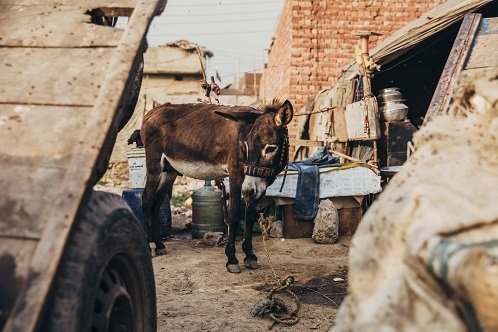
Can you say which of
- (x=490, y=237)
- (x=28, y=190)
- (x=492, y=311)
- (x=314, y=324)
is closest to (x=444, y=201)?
(x=490, y=237)

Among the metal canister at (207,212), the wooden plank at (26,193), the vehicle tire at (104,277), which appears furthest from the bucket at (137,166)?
the wooden plank at (26,193)

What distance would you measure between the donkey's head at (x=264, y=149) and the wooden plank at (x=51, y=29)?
12.1 ft

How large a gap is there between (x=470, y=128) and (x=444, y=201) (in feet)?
1.60

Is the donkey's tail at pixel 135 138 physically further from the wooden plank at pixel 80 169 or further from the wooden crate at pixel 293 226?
the wooden plank at pixel 80 169

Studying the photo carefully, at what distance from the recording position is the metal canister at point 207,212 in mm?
8289

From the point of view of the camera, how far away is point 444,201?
4.32 ft

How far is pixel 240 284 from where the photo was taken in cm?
545

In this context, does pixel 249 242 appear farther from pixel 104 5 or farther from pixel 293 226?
pixel 104 5

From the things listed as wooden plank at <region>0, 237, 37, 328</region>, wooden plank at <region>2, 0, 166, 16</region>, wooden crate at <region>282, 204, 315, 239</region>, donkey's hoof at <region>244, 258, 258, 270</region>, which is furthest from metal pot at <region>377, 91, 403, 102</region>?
wooden plank at <region>0, 237, 37, 328</region>

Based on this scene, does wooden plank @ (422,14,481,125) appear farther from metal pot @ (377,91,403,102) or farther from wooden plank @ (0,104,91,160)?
wooden plank @ (0,104,91,160)

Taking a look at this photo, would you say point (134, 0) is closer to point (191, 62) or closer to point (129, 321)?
point (129, 321)

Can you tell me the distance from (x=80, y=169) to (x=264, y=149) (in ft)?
13.7

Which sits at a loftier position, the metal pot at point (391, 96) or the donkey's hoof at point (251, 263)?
the metal pot at point (391, 96)

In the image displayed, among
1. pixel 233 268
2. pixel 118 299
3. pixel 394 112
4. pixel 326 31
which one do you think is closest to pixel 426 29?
pixel 394 112
